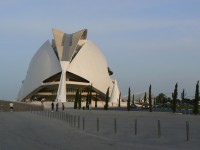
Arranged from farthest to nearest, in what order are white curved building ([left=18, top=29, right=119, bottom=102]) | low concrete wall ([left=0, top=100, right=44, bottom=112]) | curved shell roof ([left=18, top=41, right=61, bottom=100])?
curved shell roof ([left=18, top=41, right=61, bottom=100]) < white curved building ([left=18, top=29, right=119, bottom=102]) < low concrete wall ([left=0, top=100, right=44, bottom=112])

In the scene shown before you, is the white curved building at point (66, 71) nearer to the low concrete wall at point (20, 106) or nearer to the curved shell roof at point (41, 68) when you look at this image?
the curved shell roof at point (41, 68)

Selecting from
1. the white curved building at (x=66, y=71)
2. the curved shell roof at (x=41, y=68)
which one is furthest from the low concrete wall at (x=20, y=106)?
the curved shell roof at (x=41, y=68)

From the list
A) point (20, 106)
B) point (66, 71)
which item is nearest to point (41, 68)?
point (66, 71)

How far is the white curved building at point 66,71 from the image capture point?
93.6 meters

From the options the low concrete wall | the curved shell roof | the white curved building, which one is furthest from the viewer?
the curved shell roof

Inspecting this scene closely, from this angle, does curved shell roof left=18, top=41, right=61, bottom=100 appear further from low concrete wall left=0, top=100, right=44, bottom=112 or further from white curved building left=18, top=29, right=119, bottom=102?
low concrete wall left=0, top=100, right=44, bottom=112

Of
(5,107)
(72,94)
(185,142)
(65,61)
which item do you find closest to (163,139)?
(185,142)

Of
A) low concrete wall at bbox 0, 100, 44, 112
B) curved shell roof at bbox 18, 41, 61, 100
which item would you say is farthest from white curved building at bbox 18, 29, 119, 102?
low concrete wall at bbox 0, 100, 44, 112

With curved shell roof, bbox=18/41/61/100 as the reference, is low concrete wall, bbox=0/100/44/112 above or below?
below

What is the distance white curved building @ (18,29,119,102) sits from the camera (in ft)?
307

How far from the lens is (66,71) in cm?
9331

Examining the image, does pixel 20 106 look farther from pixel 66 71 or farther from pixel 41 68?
pixel 41 68

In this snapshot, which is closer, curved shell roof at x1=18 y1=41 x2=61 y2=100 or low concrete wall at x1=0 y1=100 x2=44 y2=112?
low concrete wall at x1=0 y1=100 x2=44 y2=112

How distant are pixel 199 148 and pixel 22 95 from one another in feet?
299
